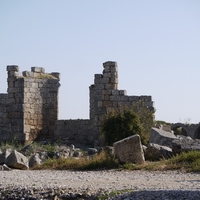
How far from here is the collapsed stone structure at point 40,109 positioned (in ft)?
74.1

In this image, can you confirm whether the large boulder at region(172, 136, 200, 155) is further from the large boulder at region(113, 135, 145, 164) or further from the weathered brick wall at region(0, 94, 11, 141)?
the weathered brick wall at region(0, 94, 11, 141)

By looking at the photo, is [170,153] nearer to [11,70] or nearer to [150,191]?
[150,191]

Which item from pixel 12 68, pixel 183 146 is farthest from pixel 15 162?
pixel 12 68

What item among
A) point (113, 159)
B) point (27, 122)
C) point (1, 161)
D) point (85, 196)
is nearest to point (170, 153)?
point (113, 159)

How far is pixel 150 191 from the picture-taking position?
9586 mm

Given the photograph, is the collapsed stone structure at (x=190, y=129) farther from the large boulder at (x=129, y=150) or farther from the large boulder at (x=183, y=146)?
the large boulder at (x=129, y=150)

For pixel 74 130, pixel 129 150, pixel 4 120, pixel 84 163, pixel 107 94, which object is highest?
pixel 107 94

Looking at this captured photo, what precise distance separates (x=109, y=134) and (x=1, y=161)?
13.6ft

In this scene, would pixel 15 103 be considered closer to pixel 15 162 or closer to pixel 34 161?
pixel 34 161

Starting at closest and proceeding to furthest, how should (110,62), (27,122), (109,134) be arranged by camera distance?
(109,134) → (110,62) → (27,122)

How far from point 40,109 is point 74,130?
1.92 m

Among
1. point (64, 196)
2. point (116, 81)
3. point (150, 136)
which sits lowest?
point (64, 196)

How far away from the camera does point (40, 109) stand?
80.4 feet

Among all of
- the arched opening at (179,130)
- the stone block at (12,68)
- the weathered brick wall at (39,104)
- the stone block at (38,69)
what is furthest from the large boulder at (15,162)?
the arched opening at (179,130)
